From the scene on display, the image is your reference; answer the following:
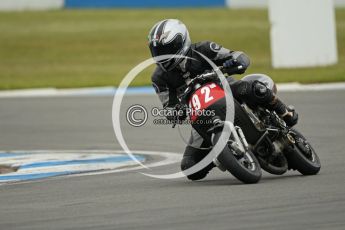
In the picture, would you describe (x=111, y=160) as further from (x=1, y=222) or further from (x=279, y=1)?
(x=279, y=1)

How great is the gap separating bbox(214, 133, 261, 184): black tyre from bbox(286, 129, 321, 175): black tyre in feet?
2.13

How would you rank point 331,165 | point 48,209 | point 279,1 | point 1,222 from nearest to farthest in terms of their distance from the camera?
point 1,222 → point 48,209 → point 331,165 → point 279,1

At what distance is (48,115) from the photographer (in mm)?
16922

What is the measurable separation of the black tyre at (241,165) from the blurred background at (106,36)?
12134mm

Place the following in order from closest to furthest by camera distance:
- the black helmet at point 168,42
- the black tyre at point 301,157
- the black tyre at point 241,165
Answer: the black tyre at point 241,165, the black helmet at point 168,42, the black tyre at point 301,157

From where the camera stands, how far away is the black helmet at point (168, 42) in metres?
8.55

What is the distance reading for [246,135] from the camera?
859 cm

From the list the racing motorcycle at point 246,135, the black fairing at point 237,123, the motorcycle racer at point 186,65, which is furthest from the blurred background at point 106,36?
the black fairing at point 237,123

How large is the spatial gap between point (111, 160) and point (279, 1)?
1156 centimetres

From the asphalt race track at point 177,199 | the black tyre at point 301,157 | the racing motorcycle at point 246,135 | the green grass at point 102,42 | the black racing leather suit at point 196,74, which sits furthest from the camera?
the green grass at point 102,42

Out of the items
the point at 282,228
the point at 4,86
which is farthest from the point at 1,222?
the point at 4,86

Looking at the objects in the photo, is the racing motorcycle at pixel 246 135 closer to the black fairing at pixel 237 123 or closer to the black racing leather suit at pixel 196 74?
the black fairing at pixel 237 123

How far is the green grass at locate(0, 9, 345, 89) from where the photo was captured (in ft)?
77.4

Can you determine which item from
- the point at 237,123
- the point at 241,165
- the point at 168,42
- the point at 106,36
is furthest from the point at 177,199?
the point at 106,36
